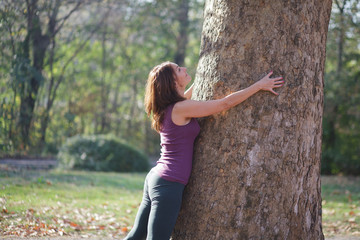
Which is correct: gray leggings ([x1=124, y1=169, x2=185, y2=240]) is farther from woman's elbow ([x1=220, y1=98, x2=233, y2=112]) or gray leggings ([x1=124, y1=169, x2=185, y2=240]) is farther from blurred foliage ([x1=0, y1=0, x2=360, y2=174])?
blurred foliage ([x1=0, y1=0, x2=360, y2=174])

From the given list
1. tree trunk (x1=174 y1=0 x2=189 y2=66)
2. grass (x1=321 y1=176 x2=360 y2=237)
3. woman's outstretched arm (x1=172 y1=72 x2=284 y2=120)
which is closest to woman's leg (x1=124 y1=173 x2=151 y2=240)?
woman's outstretched arm (x1=172 y1=72 x2=284 y2=120)

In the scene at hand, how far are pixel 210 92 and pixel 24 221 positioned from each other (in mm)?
3154

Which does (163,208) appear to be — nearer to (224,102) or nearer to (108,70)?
(224,102)

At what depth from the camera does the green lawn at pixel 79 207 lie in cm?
516

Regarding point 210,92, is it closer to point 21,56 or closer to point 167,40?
point 21,56

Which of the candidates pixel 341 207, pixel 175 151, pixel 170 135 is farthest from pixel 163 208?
pixel 341 207

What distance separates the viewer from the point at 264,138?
344 centimetres

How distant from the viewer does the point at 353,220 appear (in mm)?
6273

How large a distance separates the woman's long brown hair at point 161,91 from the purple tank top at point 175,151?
0.07 meters

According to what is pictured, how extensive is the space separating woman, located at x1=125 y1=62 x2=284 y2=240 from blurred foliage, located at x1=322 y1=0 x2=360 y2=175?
8874mm

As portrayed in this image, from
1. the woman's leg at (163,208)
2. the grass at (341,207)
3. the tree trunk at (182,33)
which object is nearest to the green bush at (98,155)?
the grass at (341,207)

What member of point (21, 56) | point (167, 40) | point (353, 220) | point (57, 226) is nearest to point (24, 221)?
point (57, 226)

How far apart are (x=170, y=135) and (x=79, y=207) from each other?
370cm

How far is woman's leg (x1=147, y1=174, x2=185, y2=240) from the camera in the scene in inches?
131
